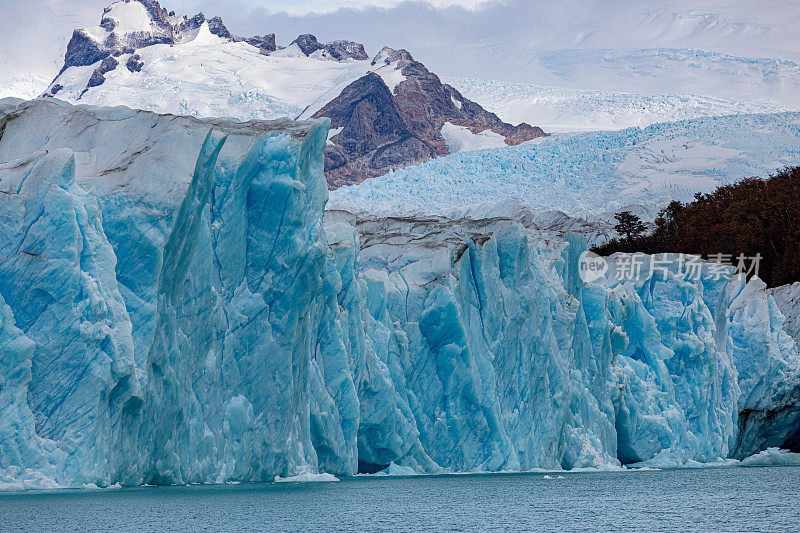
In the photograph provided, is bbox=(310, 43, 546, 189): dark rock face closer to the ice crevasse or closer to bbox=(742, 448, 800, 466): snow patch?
bbox=(742, 448, 800, 466): snow patch

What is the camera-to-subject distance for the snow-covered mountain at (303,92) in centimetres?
9219

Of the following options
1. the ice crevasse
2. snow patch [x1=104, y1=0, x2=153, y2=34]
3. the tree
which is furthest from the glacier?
snow patch [x1=104, y1=0, x2=153, y2=34]

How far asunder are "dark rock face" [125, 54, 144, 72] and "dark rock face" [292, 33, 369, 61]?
21612 mm

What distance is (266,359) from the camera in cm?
2094

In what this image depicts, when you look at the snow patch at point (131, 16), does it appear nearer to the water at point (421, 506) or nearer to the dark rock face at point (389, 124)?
the dark rock face at point (389, 124)

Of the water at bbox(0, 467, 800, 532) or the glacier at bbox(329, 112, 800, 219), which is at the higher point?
the glacier at bbox(329, 112, 800, 219)

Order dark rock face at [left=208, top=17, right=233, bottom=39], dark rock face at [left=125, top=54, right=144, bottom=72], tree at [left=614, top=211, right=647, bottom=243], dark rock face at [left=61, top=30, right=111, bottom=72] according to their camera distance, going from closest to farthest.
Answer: tree at [left=614, top=211, right=647, bottom=243] < dark rock face at [left=125, top=54, right=144, bottom=72] < dark rock face at [left=61, top=30, right=111, bottom=72] < dark rock face at [left=208, top=17, right=233, bottom=39]

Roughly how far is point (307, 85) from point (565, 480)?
258 ft

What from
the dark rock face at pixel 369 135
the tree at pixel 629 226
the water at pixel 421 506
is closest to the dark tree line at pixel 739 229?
the tree at pixel 629 226

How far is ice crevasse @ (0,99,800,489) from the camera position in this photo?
1662cm

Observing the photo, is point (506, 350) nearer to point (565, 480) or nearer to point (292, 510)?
point (565, 480)

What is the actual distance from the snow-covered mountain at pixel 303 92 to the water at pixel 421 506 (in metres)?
64.4

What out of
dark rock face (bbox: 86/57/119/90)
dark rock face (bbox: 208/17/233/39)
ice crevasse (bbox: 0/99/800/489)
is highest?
dark rock face (bbox: 208/17/233/39)

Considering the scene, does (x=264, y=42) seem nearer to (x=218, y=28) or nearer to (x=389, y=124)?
(x=218, y=28)
